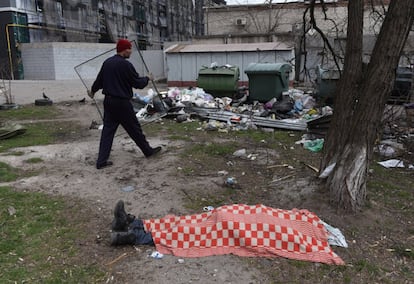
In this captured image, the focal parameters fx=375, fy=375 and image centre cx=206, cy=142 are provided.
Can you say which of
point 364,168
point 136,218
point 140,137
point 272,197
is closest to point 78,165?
point 140,137

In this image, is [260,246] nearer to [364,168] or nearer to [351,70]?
[364,168]

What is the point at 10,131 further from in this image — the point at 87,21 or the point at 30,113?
the point at 87,21

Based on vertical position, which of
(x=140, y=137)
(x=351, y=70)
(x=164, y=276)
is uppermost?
(x=351, y=70)

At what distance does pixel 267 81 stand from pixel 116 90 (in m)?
5.87

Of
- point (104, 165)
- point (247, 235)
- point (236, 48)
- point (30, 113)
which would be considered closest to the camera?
point (247, 235)

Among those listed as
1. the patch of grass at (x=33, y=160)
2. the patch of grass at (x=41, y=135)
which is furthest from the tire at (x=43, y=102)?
the patch of grass at (x=33, y=160)

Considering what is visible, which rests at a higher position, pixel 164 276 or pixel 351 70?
pixel 351 70

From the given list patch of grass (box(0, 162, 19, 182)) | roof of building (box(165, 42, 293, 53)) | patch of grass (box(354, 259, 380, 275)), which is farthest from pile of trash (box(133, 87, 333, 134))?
patch of grass (box(354, 259, 380, 275))

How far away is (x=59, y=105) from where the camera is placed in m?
11.1

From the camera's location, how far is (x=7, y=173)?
15.7 feet

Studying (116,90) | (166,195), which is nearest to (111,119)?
(116,90)

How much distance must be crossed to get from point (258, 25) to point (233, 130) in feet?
64.7

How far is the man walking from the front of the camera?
16.2 ft

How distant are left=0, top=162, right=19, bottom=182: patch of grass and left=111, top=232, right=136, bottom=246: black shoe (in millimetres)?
2290
